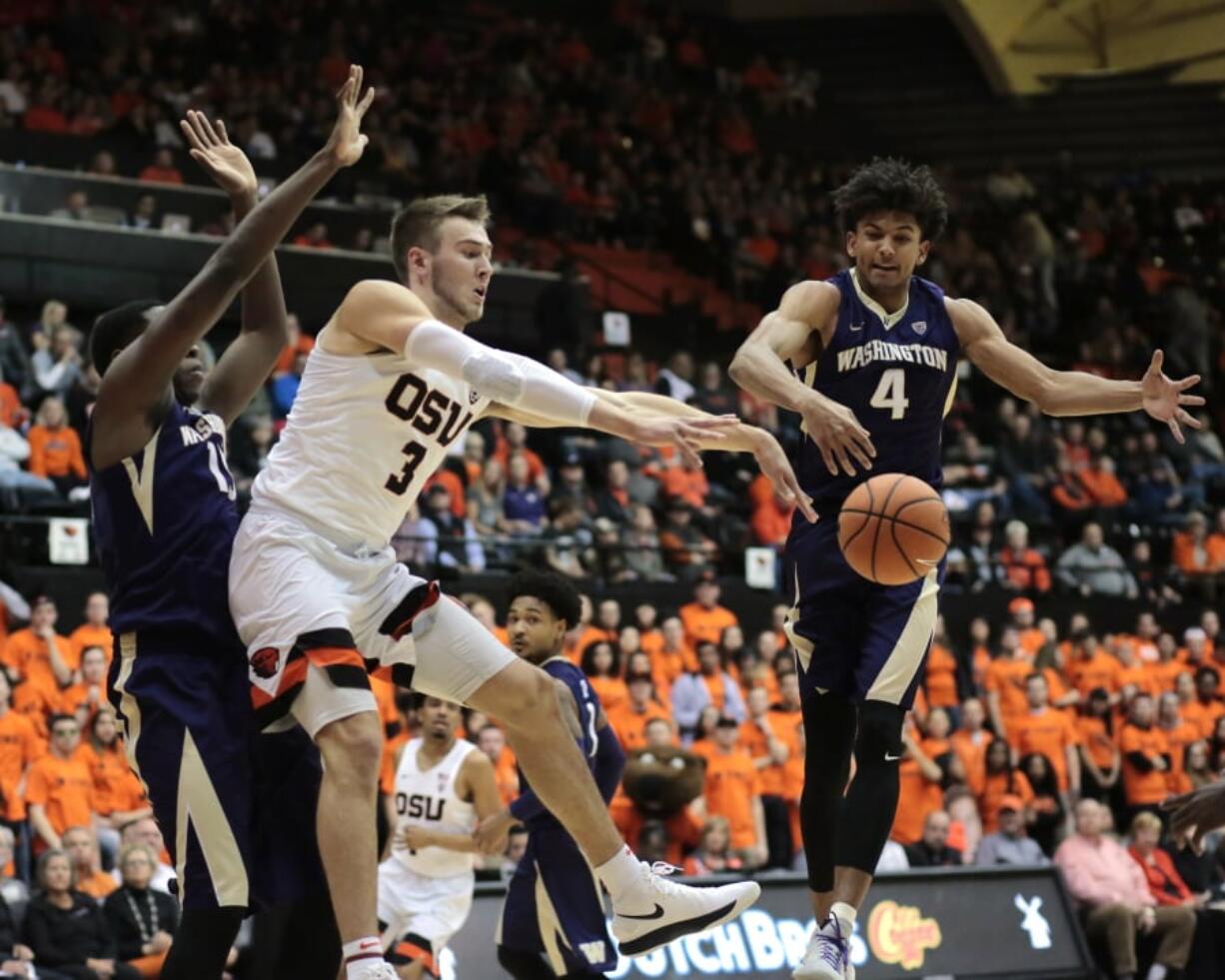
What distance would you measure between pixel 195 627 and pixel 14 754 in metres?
6.99

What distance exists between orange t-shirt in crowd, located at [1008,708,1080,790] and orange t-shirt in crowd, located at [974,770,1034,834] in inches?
31.7

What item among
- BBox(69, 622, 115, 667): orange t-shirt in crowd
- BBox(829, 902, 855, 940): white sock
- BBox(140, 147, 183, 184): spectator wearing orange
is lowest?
BBox(829, 902, 855, 940): white sock

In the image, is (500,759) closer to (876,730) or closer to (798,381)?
(876,730)

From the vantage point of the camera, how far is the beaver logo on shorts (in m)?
5.50

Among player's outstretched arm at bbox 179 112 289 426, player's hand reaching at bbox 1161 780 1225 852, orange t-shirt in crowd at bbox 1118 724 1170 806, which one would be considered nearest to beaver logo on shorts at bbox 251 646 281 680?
player's outstretched arm at bbox 179 112 289 426

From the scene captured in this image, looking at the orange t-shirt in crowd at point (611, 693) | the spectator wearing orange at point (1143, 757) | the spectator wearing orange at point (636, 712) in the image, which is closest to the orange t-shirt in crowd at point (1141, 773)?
the spectator wearing orange at point (1143, 757)

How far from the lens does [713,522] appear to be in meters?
18.6

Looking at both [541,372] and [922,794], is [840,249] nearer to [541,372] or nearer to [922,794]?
[922,794]

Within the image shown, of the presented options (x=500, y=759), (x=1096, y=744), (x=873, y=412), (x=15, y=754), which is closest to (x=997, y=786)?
(x=1096, y=744)

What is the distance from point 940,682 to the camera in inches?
677

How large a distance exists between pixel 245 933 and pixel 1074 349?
18578 mm

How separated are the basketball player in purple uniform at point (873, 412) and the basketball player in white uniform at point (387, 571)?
857 mm

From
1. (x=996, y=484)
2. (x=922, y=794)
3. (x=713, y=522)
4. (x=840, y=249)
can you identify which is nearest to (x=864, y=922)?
(x=922, y=794)

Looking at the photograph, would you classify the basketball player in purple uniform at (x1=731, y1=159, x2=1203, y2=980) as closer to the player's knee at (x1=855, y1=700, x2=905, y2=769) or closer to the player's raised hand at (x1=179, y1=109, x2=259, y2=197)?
the player's knee at (x1=855, y1=700, x2=905, y2=769)
